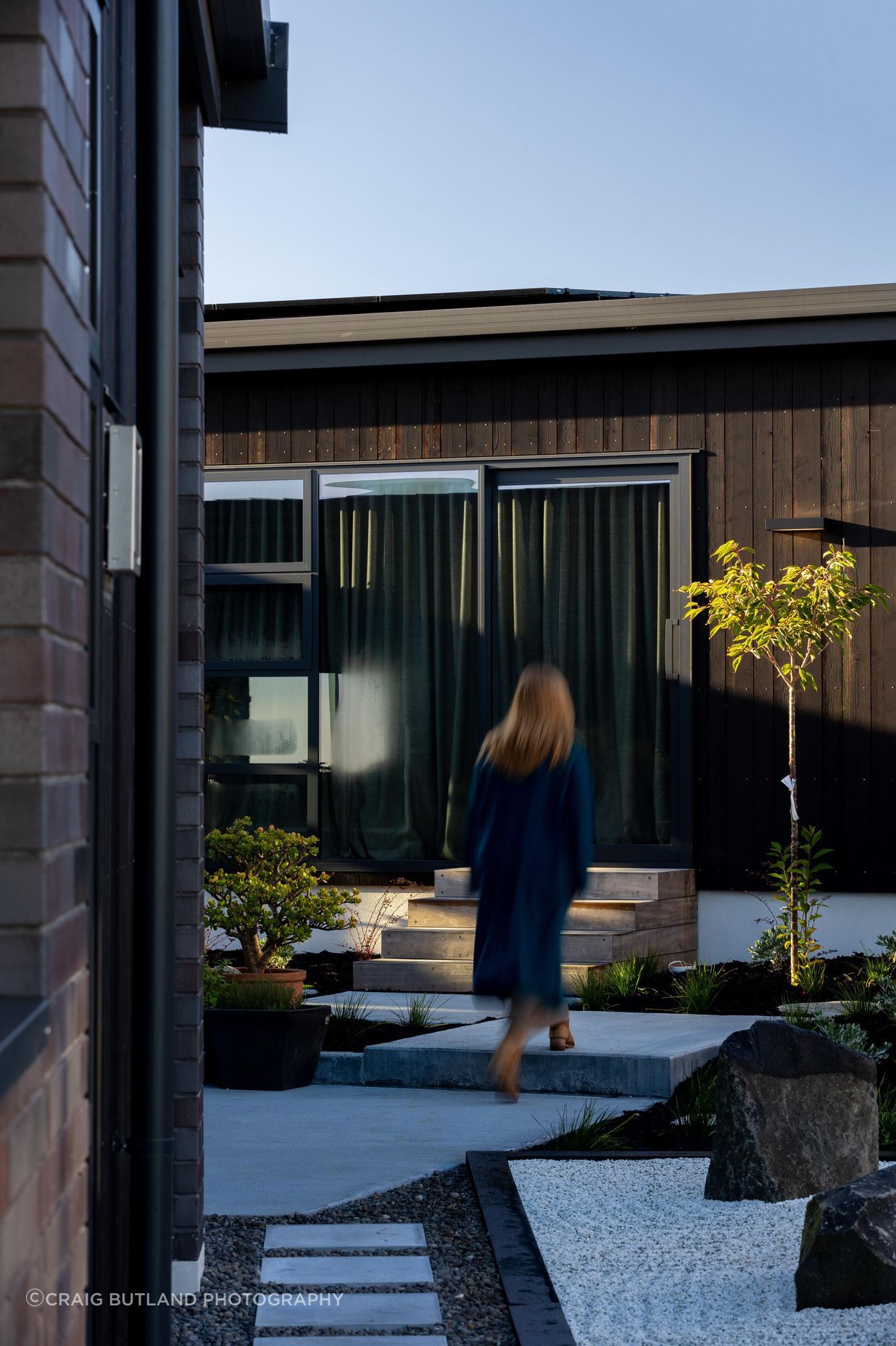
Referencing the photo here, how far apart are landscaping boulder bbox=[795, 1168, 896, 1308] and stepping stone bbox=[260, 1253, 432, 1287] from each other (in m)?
0.87

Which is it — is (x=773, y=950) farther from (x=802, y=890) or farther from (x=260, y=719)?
(x=260, y=719)

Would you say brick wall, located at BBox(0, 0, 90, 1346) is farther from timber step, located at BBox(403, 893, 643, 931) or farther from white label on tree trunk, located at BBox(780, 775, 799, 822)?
white label on tree trunk, located at BBox(780, 775, 799, 822)

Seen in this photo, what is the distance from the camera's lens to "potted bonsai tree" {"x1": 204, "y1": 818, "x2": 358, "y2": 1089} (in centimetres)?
573

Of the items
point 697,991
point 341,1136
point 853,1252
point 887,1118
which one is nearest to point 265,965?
point 341,1136

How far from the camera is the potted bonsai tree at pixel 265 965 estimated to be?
573cm

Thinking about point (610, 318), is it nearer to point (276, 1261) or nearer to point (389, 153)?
point (276, 1261)

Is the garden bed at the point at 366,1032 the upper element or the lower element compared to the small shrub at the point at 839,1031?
lower

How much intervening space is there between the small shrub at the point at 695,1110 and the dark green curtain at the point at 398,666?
373 cm

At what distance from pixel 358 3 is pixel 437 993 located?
7.88 meters

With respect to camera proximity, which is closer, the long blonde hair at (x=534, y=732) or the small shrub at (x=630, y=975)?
the long blonde hair at (x=534, y=732)

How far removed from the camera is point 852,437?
28.3 feet

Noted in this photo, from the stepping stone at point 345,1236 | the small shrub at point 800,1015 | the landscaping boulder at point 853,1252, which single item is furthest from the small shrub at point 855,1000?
the landscaping boulder at point 853,1252

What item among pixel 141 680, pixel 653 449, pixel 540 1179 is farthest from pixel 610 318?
pixel 141 680

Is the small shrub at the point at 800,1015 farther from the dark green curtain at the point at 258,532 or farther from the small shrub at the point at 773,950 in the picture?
the dark green curtain at the point at 258,532
